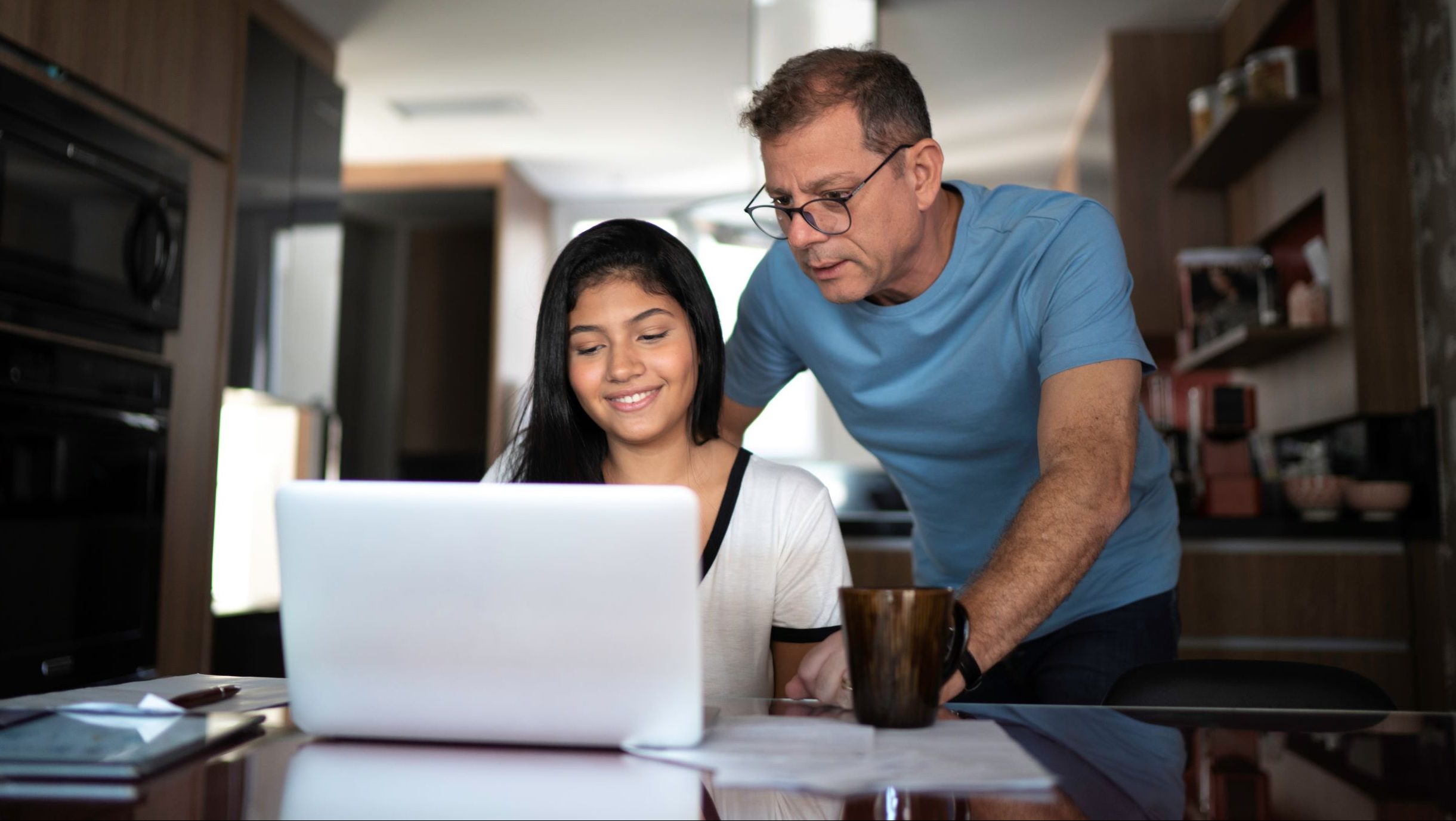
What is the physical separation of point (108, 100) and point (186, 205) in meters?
0.36

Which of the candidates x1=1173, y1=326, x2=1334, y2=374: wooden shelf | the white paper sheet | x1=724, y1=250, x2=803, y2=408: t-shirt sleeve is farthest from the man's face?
x1=1173, y1=326, x2=1334, y2=374: wooden shelf

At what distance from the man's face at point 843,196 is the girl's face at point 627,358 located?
190 millimetres

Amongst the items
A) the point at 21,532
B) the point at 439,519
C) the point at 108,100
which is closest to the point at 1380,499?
the point at 439,519

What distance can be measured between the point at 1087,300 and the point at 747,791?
33.4 inches

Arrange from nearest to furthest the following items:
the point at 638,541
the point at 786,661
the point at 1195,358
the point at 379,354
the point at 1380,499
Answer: the point at 638,541 < the point at 786,661 < the point at 1380,499 < the point at 1195,358 < the point at 379,354

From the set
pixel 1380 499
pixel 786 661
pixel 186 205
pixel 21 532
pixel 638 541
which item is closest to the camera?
pixel 638 541

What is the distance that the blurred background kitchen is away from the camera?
251cm

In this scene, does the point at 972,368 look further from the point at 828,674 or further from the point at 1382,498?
the point at 1382,498

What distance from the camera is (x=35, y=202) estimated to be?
2.38 m

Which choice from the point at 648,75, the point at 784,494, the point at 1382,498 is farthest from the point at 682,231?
the point at 784,494

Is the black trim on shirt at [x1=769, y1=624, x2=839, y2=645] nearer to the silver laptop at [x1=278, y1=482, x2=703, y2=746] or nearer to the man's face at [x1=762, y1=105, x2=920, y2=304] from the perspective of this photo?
the man's face at [x1=762, y1=105, x2=920, y2=304]

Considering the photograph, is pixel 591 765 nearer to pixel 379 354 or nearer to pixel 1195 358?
pixel 1195 358

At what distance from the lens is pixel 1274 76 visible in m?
3.15

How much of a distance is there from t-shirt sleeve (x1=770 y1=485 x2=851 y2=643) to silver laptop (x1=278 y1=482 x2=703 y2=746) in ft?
1.92
